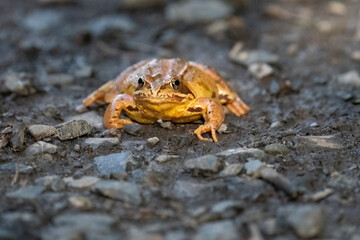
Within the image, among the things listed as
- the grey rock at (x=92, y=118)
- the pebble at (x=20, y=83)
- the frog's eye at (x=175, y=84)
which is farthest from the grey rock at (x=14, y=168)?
the pebble at (x=20, y=83)

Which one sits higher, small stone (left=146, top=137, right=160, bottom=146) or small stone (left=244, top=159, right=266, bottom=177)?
small stone (left=146, top=137, right=160, bottom=146)

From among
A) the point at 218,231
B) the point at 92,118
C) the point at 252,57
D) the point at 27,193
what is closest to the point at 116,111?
the point at 92,118

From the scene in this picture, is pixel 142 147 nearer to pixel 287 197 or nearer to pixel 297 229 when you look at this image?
pixel 287 197

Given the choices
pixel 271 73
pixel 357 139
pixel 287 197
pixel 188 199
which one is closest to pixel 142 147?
pixel 188 199

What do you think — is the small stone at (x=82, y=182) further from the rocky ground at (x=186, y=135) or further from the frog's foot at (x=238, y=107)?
the frog's foot at (x=238, y=107)

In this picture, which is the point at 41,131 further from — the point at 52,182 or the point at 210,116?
the point at 210,116

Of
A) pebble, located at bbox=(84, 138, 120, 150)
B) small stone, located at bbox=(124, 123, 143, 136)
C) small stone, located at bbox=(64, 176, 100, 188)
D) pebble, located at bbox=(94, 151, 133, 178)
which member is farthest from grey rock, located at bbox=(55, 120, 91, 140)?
small stone, located at bbox=(64, 176, 100, 188)

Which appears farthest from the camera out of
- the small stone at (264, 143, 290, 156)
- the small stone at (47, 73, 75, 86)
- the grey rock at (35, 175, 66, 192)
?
the small stone at (47, 73, 75, 86)

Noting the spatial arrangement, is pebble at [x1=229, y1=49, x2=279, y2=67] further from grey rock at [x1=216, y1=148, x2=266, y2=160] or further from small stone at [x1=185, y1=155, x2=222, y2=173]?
small stone at [x1=185, y1=155, x2=222, y2=173]
